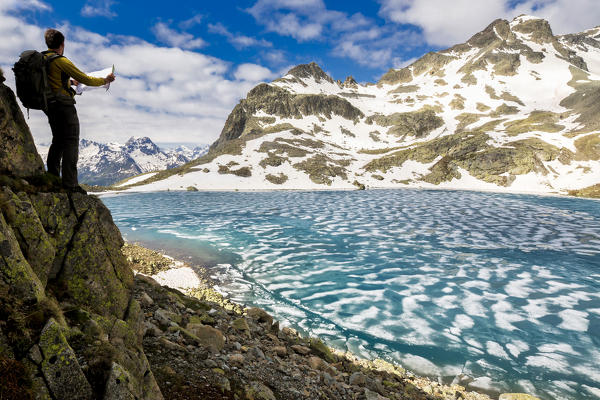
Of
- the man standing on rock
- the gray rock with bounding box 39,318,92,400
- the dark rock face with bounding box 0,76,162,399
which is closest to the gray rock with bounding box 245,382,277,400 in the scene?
the dark rock face with bounding box 0,76,162,399

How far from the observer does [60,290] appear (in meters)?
4.56

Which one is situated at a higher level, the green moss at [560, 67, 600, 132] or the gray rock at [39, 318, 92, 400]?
the green moss at [560, 67, 600, 132]

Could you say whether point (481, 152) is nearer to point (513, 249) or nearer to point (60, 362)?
point (513, 249)

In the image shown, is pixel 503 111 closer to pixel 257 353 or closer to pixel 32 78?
pixel 257 353

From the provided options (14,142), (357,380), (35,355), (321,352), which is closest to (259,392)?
(357,380)

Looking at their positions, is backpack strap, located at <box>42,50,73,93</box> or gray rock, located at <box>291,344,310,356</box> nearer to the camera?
backpack strap, located at <box>42,50,73,93</box>

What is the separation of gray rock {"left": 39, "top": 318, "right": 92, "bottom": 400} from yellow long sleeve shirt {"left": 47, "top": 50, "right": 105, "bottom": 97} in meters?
4.56

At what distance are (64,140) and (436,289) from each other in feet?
48.8

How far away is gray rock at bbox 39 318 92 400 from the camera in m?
2.81

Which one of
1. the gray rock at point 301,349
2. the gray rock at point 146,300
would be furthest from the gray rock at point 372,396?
the gray rock at point 146,300

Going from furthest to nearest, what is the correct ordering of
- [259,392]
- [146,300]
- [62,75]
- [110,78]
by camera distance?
Answer: [146,300] → [110,78] → [62,75] → [259,392]

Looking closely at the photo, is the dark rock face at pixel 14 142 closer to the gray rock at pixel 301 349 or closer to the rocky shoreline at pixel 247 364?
the rocky shoreline at pixel 247 364

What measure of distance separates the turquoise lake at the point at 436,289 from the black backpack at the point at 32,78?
9.55 meters

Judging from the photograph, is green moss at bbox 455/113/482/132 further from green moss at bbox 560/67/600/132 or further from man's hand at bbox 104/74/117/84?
man's hand at bbox 104/74/117/84
